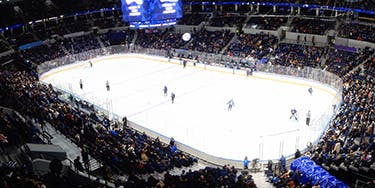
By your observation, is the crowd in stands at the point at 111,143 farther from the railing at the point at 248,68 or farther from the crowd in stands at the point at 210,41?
the crowd in stands at the point at 210,41

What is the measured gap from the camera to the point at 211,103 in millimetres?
26469

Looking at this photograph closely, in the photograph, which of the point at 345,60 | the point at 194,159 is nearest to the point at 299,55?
the point at 345,60

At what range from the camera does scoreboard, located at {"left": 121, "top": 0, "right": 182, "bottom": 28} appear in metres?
36.3

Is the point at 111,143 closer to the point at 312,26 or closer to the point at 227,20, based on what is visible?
the point at 312,26

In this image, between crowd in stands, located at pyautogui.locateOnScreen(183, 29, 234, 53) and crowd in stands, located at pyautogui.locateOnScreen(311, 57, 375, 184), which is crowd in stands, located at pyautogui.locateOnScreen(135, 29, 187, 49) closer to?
crowd in stands, located at pyautogui.locateOnScreen(183, 29, 234, 53)

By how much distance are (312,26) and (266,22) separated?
6142mm

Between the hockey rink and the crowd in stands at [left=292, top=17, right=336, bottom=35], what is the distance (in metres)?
8.48

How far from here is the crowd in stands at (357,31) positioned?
32.8m

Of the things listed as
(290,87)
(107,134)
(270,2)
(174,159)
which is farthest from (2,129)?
(270,2)

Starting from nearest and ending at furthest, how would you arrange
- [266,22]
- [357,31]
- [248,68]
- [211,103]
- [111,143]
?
[111,143]
[211,103]
[357,31]
[248,68]
[266,22]

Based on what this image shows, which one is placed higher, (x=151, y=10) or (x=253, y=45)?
(x=151, y=10)

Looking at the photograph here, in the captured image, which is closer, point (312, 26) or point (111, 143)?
point (111, 143)

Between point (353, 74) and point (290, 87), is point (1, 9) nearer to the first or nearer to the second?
point (290, 87)

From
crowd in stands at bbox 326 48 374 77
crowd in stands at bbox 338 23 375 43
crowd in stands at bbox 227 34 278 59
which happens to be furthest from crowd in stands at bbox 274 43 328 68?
crowd in stands at bbox 338 23 375 43
